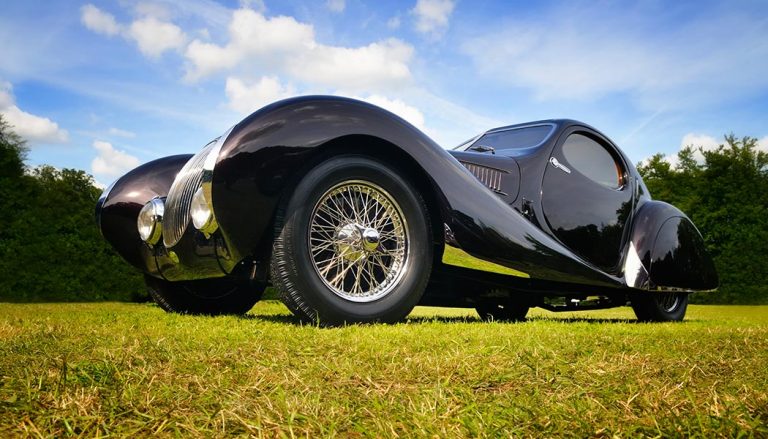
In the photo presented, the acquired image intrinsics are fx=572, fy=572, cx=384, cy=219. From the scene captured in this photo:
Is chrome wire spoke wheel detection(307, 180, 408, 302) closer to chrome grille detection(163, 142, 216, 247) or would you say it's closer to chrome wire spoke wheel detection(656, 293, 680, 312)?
chrome grille detection(163, 142, 216, 247)

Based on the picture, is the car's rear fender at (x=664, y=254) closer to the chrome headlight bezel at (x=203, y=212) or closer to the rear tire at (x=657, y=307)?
the rear tire at (x=657, y=307)

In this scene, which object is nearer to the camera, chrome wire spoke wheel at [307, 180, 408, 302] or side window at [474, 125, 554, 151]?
chrome wire spoke wheel at [307, 180, 408, 302]

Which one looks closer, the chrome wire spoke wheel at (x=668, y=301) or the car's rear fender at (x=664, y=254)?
the car's rear fender at (x=664, y=254)

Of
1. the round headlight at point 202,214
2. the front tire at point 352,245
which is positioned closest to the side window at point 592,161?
the front tire at point 352,245

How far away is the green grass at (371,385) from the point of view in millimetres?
1332

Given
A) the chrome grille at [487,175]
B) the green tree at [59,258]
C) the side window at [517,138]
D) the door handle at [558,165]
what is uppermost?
the side window at [517,138]

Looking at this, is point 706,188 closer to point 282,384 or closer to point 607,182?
point 607,182

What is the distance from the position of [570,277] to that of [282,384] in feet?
10.5

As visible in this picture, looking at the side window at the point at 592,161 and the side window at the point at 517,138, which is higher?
the side window at the point at 517,138

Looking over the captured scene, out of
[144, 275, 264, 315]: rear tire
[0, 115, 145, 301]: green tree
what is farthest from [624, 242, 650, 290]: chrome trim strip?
[0, 115, 145, 301]: green tree

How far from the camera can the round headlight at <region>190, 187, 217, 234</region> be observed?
338 centimetres

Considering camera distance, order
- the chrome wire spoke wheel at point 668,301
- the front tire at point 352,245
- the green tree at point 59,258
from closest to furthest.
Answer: the front tire at point 352,245
the chrome wire spoke wheel at point 668,301
the green tree at point 59,258

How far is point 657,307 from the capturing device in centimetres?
607

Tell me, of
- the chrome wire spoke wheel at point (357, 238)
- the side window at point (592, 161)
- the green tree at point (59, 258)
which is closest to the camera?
the chrome wire spoke wheel at point (357, 238)
